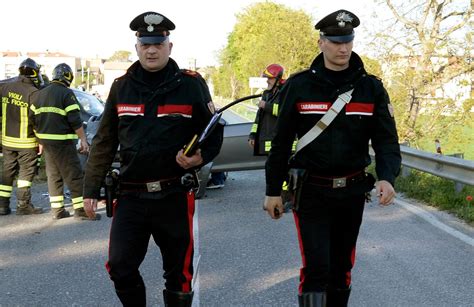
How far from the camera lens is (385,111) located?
3.58 meters

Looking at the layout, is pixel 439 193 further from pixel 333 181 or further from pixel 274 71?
pixel 333 181

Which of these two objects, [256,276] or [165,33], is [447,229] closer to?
[256,276]

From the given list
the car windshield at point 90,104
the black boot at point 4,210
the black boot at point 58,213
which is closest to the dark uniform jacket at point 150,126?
the black boot at point 58,213

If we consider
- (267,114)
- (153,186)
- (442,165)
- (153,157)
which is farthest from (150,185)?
(442,165)

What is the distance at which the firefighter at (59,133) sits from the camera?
25.7ft

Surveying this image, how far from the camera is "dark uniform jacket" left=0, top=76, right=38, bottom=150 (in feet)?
26.8

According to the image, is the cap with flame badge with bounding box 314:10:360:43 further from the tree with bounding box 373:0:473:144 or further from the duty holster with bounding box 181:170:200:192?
the tree with bounding box 373:0:473:144

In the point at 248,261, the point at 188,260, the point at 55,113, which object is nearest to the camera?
the point at 188,260

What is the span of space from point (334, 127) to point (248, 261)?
256cm

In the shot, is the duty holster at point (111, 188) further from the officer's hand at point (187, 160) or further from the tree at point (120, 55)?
the tree at point (120, 55)

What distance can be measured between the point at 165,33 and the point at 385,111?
146 cm

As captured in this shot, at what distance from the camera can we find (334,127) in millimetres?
3467

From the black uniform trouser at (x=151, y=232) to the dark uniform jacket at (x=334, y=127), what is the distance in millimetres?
584

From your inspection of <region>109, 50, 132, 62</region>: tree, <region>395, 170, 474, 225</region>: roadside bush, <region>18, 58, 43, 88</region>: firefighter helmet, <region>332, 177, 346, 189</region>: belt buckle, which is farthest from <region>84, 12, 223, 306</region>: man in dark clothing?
<region>109, 50, 132, 62</region>: tree
